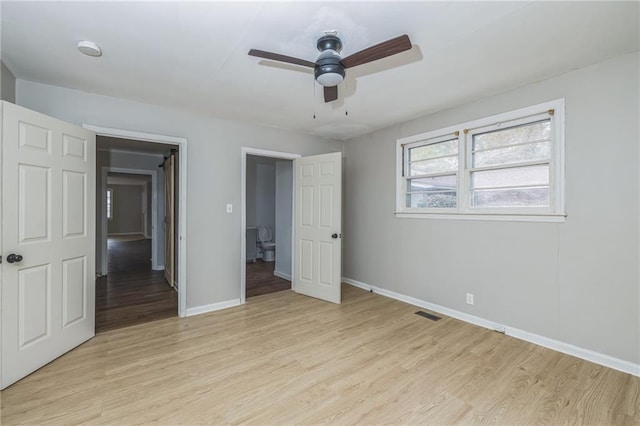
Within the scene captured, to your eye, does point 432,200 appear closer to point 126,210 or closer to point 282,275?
point 282,275

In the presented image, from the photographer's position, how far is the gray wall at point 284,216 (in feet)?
16.9

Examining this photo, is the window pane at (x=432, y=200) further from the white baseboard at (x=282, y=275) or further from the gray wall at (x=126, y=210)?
the gray wall at (x=126, y=210)

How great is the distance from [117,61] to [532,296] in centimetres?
424

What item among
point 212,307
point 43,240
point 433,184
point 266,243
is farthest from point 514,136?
point 266,243

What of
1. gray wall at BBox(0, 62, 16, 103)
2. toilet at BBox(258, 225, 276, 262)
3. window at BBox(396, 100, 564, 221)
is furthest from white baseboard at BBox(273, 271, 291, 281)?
gray wall at BBox(0, 62, 16, 103)

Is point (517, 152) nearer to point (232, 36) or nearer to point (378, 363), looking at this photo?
point (378, 363)

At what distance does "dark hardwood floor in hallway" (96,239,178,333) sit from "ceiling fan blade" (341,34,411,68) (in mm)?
3409

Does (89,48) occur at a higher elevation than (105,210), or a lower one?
higher

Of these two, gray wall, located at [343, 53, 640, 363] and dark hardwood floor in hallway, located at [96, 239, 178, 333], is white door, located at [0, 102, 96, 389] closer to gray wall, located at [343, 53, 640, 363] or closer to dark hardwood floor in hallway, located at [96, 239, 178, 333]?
dark hardwood floor in hallway, located at [96, 239, 178, 333]

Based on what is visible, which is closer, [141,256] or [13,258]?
[13,258]

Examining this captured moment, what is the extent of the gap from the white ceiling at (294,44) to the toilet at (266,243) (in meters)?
4.33

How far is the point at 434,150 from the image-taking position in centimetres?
364

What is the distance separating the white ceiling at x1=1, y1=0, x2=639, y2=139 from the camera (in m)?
1.72

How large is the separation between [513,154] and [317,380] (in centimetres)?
282
